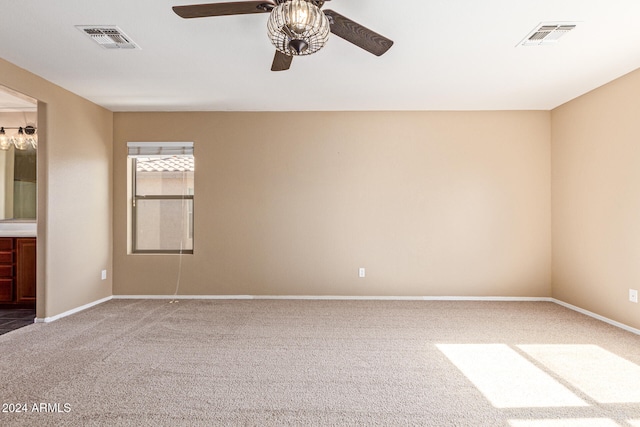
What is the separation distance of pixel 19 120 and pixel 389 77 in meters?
4.93

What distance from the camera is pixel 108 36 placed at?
2.87m

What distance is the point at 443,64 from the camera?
11.3 feet

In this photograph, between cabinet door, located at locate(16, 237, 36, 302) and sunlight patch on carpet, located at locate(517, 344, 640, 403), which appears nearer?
sunlight patch on carpet, located at locate(517, 344, 640, 403)

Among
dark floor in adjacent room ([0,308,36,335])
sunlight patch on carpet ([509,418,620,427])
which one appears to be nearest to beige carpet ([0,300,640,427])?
sunlight patch on carpet ([509,418,620,427])

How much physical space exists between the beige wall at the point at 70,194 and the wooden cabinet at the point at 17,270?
665mm

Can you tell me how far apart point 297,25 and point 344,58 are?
155 centimetres

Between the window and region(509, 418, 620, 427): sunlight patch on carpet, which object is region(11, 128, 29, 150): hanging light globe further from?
region(509, 418, 620, 427): sunlight patch on carpet

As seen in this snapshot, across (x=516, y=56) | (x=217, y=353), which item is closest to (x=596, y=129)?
(x=516, y=56)

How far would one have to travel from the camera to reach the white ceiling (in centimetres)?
254

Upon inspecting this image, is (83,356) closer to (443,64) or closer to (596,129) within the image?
(443,64)

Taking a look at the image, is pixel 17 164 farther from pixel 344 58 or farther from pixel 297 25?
pixel 297 25

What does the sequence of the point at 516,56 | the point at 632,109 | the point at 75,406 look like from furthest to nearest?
1. the point at 632,109
2. the point at 516,56
3. the point at 75,406

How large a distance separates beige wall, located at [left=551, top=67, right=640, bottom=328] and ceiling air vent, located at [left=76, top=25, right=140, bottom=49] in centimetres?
443

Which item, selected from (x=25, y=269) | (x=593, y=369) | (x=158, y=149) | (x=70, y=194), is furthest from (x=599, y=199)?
(x=25, y=269)
